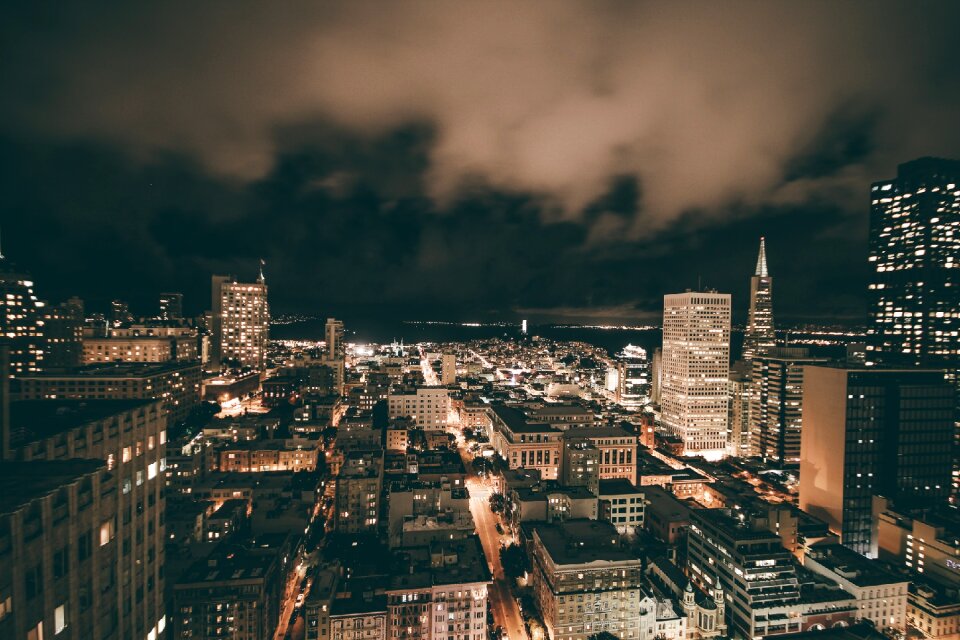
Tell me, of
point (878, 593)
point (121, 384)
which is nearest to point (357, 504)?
point (121, 384)

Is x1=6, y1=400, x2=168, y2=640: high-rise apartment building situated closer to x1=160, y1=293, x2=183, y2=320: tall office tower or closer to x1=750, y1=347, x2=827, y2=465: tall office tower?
x1=750, y1=347, x2=827, y2=465: tall office tower

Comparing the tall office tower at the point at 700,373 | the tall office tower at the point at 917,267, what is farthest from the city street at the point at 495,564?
the tall office tower at the point at 917,267

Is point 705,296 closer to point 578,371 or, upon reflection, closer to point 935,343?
point 935,343

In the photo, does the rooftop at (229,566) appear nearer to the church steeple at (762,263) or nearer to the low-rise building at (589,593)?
the low-rise building at (589,593)

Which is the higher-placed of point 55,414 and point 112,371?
point 55,414

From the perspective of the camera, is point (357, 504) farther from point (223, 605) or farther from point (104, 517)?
point (104, 517)

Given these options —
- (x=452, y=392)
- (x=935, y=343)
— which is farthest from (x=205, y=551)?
(x=935, y=343)
